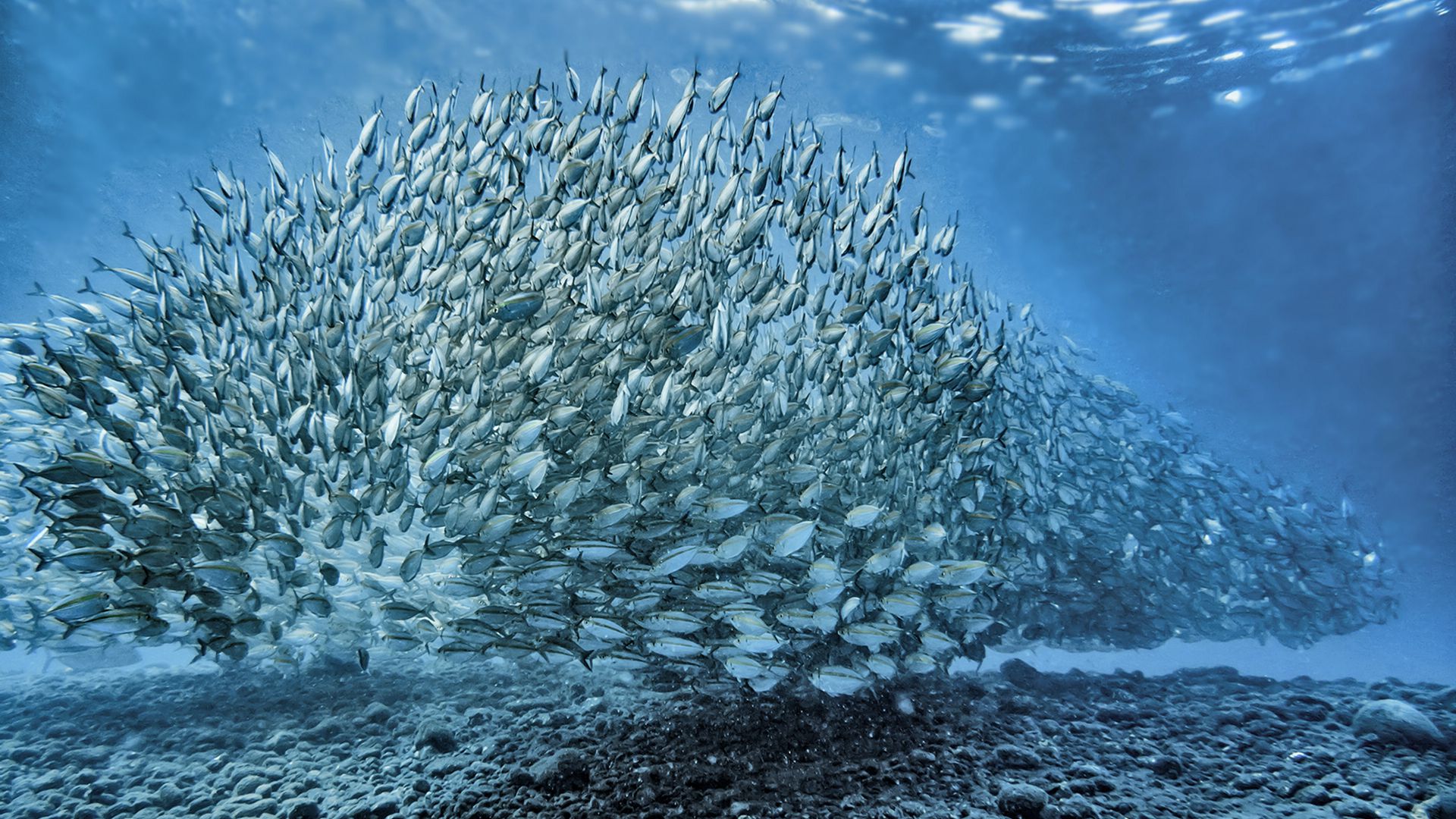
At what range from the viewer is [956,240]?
18.3 feet

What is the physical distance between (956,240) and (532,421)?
428 cm

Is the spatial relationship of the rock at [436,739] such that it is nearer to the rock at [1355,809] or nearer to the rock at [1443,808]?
the rock at [1355,809]

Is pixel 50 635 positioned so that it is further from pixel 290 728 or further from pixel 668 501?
pixel 668 501

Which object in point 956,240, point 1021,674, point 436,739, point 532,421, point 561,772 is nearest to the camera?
point 561,772

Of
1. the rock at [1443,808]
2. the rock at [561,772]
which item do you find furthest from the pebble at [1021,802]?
the rock at [561,772]

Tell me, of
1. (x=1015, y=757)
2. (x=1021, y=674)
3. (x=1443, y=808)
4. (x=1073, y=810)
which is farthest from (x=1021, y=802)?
(x=1021, y=674)

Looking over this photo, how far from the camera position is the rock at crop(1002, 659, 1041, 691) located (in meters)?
5.14

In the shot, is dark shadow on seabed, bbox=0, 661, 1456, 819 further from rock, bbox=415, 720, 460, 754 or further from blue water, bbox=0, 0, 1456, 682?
blue water, bbox=0, 0, 1456, 682

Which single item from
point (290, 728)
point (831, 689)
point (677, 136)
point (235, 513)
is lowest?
point (290, 728)

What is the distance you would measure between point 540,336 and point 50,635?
464cm

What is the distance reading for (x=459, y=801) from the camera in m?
2.80

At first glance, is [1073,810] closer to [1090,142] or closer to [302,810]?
[302,810]

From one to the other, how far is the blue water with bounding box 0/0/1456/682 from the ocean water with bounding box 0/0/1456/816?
73 millimetres

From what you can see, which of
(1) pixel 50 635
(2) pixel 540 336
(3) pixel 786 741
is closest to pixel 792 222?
(2) pixel 540 336
